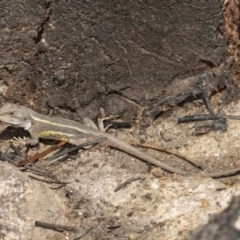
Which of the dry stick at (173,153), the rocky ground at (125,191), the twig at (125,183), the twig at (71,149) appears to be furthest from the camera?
the twig at (71,149)

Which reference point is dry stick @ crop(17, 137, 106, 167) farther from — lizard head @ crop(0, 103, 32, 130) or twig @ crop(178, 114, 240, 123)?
twig @ crop(178, 114, 240, 123)

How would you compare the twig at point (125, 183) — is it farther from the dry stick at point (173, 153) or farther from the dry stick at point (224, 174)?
the dry stick at point (224, 174)

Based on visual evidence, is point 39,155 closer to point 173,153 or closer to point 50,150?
point 50,150

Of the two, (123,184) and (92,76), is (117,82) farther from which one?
(123,184)

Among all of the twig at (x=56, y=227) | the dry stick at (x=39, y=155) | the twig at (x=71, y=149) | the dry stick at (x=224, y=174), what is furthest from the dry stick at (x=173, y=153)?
the twig at (x=56, y=227)

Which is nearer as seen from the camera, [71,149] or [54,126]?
[71,149]

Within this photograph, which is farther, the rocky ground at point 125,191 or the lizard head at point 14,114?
the lizard head at point 14,114

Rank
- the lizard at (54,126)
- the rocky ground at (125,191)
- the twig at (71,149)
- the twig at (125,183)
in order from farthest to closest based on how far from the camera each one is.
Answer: the lizard at (54,126) < the twig at (71,149) < the twig at (125,183) < the rocky ground at (125,191)

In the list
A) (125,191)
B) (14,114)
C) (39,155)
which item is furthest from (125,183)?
(14,114)

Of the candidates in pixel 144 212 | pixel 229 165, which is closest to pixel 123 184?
pixel 144 212
